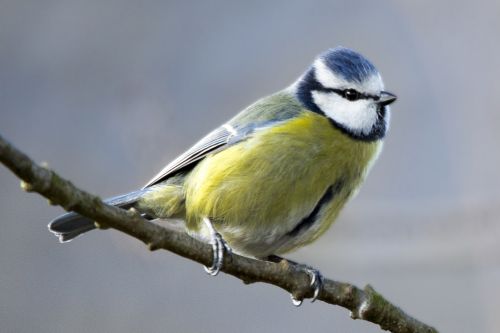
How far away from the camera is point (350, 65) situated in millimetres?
3062

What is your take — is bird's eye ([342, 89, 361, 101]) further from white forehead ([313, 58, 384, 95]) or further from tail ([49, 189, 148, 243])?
tail ([49, 189, 148, 243])

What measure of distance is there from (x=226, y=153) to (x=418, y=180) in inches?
76.7

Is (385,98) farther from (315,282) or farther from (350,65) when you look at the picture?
(315,282)

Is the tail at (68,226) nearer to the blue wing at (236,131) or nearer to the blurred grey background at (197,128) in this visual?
the blue wing at (236,131)

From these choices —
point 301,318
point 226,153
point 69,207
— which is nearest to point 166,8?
point 301,318

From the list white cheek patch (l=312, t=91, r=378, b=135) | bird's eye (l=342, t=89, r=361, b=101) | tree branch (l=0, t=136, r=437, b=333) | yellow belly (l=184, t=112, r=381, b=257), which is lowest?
tree branch (l=0, t=136, r=437, b=333)

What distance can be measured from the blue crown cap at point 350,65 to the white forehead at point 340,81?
0.6 inches

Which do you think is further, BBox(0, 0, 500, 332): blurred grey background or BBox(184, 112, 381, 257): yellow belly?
BBox(0, 0, 500, 332): blurred grey background

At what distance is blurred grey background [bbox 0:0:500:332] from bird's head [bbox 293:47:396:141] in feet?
2.26

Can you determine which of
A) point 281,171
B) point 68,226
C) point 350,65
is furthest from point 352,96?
point 68,226

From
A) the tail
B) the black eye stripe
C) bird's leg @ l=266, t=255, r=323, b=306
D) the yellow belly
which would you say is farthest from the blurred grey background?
the tail

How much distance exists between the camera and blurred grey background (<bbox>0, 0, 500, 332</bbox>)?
4.02 meters

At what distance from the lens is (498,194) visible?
3.65m

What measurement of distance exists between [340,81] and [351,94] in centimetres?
6
